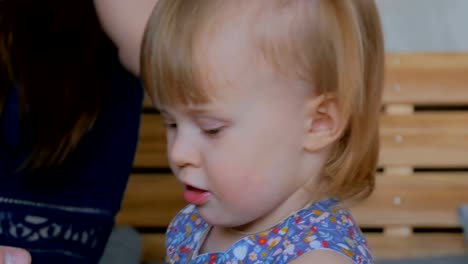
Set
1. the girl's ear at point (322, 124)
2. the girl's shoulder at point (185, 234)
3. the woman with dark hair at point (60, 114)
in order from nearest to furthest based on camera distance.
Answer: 1. the girl's ear at point (322, 124)
2. the girl's shoulder at point (185, 234)
3. the woman with dark hair at point (60, 114)

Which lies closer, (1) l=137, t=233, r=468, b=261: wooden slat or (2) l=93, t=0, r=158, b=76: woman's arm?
(2) l=93, t=0, r=158, b=76: woman's arm

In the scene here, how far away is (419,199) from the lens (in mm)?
1752

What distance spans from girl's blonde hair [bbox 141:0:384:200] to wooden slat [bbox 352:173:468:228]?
106cm

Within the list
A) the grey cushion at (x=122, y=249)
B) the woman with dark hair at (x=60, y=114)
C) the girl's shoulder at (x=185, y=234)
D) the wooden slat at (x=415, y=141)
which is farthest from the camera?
the wooden slat at (x=415, y=141)

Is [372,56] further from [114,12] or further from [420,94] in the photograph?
[420,94]

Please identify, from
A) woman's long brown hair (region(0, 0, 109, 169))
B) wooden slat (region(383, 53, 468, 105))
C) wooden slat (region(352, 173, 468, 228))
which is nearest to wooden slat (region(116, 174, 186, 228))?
wooden slat (region(352, 173, 468, 228))

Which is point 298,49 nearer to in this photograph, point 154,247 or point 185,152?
point 185,152

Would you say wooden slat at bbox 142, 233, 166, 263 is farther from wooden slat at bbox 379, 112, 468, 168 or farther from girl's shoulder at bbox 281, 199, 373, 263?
girl's shoulder at bbox 281, 199, 373, 263

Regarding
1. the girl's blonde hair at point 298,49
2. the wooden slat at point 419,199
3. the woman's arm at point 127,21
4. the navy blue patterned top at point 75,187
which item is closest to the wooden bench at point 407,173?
the wooden slat at point 419,199

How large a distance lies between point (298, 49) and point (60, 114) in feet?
1.44

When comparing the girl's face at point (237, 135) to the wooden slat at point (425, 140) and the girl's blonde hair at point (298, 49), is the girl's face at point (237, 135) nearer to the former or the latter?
the girl's blonde hair at point (298, 49)

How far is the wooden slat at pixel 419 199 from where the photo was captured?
1.75 meters

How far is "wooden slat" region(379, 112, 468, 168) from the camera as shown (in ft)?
5.69

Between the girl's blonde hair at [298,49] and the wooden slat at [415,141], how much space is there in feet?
3.37
